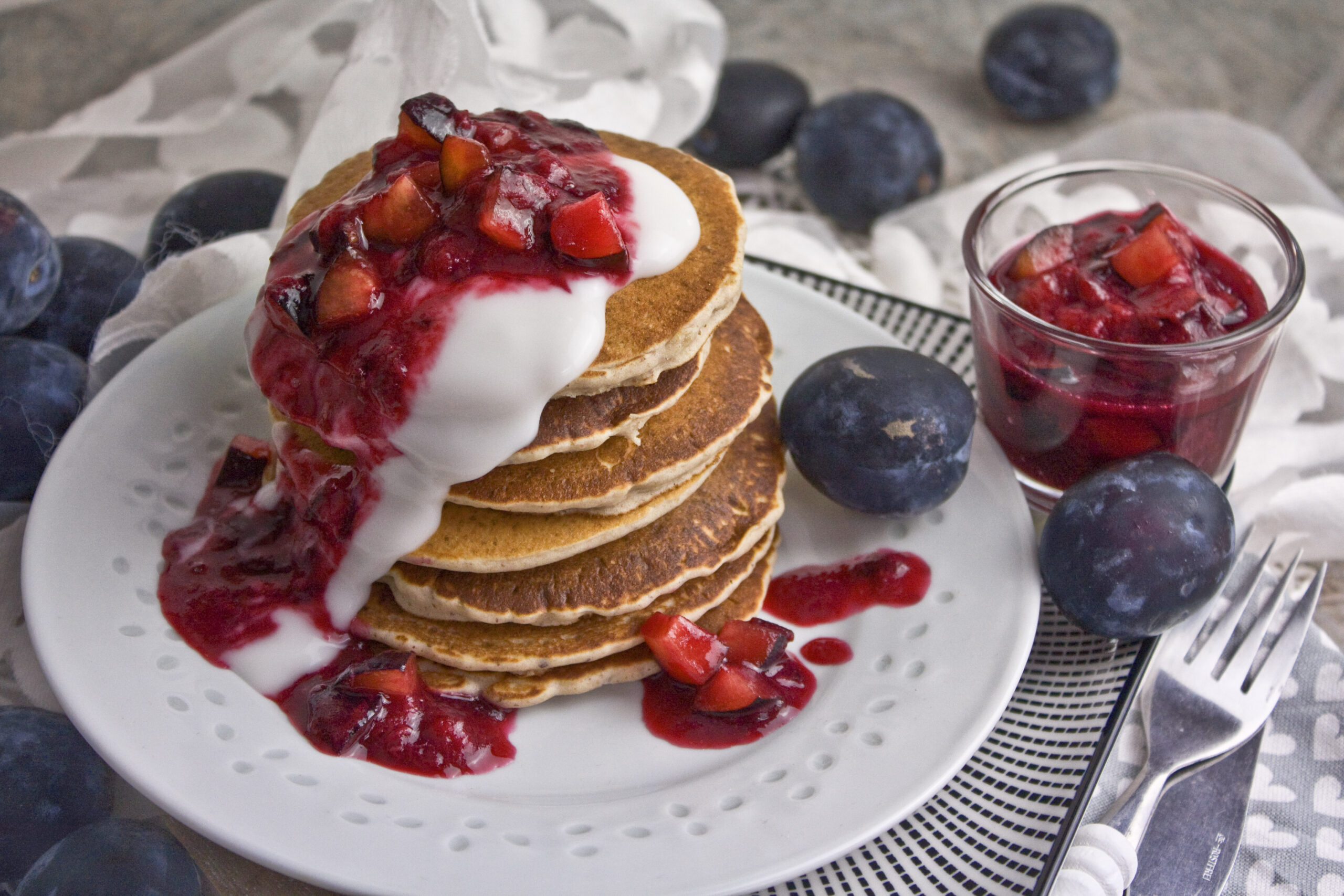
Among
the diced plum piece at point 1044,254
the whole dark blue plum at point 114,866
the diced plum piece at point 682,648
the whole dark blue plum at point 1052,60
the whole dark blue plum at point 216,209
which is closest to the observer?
the whole dark blue plum at point 114,866

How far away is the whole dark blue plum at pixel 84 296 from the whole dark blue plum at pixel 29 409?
183mm

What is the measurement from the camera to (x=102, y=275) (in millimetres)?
2342

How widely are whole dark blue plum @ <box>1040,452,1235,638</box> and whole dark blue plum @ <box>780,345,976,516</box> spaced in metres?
0.22

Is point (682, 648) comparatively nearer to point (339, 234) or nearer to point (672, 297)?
point (672, 297)

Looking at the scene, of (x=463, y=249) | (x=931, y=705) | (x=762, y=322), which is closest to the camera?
(x=463, y=249)

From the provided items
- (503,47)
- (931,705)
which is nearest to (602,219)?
(931,705)

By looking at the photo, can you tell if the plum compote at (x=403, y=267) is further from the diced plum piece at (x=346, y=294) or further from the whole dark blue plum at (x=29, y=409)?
the whole dark blue plum at (x=29, y=409)

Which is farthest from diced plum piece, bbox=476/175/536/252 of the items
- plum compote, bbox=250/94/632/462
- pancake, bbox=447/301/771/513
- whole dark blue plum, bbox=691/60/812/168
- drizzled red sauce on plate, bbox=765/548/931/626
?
whole dark blue plum, bbox=691/60/812/168

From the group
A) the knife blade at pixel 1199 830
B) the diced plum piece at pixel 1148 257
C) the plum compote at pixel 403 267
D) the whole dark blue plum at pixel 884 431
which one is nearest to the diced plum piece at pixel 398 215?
the plum compote at pixel 403 267

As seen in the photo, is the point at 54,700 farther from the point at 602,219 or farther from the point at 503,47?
the point at 503,47

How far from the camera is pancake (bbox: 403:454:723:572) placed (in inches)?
69.2

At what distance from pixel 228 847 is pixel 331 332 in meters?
0.70

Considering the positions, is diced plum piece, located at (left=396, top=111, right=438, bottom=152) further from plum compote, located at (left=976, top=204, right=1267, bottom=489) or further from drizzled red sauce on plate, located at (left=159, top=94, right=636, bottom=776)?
plum compote, located at (left=976, top=204, right=1267, bottom=489)

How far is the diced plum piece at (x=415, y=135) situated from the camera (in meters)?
1.82
